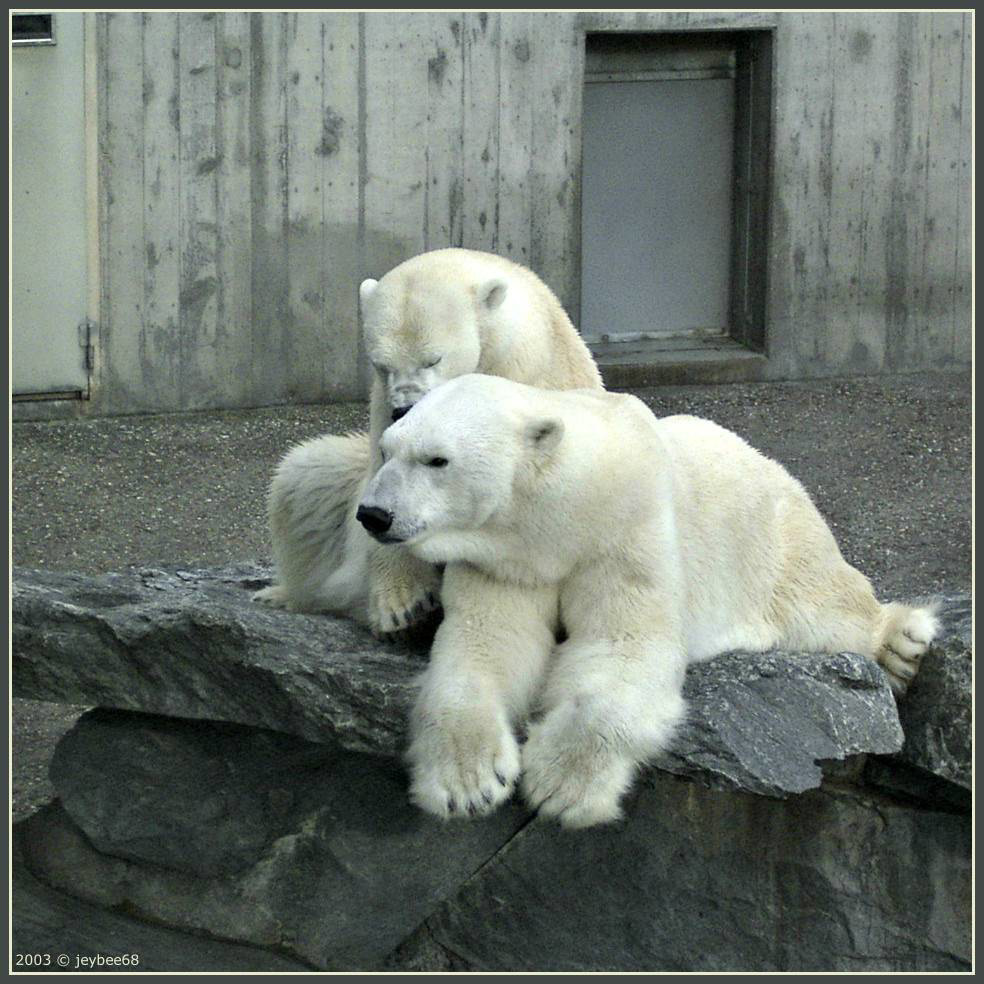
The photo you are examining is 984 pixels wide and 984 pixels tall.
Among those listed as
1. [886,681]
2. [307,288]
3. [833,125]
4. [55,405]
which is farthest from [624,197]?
[886,681]

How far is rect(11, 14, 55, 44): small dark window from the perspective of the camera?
25.9ft

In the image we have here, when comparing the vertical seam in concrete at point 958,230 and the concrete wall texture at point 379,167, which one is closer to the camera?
the concrete wall texture at point 379,167

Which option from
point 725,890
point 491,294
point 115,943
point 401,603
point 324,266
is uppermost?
point 324,266

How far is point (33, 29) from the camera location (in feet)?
26.0

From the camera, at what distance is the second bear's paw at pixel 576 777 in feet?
10.1

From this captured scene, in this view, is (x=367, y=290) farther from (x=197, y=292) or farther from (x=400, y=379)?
(x=197, y=292)

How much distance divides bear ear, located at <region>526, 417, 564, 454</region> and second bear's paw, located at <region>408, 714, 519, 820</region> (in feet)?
1.83

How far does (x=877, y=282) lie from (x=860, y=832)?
20.4 ft

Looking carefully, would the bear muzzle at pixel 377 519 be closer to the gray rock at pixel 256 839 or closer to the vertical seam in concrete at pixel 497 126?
the gray rock at pixel 256 839

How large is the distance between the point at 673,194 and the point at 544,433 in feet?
21.8

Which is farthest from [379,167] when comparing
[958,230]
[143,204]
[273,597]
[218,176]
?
[273,597]

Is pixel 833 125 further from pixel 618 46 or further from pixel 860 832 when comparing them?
pixel 860 832

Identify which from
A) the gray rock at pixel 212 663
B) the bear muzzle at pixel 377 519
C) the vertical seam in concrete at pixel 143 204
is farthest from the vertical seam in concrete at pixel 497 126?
the bear muzzle at pixel 377 519

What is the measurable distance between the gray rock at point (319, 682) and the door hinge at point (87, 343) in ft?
A: 14.6
